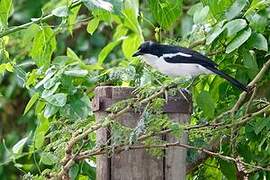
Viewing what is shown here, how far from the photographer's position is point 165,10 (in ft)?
6.88

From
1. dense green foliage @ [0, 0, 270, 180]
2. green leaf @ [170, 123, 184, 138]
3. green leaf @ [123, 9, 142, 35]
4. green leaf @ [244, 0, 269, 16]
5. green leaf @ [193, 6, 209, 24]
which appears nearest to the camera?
green leaf @ [170, 123, 184, 138]

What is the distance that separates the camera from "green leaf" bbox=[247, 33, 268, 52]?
2.06 meters

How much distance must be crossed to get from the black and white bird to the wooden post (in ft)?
0.77

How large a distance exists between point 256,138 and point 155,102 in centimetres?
54

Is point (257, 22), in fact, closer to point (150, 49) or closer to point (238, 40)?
point (238, 40)

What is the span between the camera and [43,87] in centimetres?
214

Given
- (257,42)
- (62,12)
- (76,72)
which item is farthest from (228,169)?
(62,12)

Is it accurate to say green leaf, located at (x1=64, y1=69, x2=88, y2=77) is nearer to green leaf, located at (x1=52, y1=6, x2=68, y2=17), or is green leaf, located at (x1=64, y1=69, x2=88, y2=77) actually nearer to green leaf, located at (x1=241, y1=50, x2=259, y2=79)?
green leaf, located at (x1=52, y1=6, x2=68, y2=17)

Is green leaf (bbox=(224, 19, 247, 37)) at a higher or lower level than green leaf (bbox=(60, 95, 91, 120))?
higher

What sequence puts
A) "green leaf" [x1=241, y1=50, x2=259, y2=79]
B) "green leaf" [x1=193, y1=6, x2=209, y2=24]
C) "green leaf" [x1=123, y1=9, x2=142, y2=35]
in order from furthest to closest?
"green leaf" [x1=123, y1=9, x2=142, y2=35]
"green leaf" [x1=193, y1=6, x2=209, y2=24]
"green leaf" [x1=241, y1=50, x2=259, y2=79]

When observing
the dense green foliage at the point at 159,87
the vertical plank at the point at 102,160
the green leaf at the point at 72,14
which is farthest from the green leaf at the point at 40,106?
the vertical plank at the point at 102,160

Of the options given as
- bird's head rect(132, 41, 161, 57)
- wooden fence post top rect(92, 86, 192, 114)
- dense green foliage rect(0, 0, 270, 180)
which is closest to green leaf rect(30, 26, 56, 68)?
dense green foliage rect(0, 0, 270, 180)

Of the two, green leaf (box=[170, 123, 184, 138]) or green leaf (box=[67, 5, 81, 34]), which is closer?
green leaf (box=[170, 123, 184, 138])

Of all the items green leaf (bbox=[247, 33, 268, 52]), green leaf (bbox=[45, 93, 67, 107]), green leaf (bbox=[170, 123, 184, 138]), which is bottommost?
green leaf (bbox=[170, 123, 184, 138])
